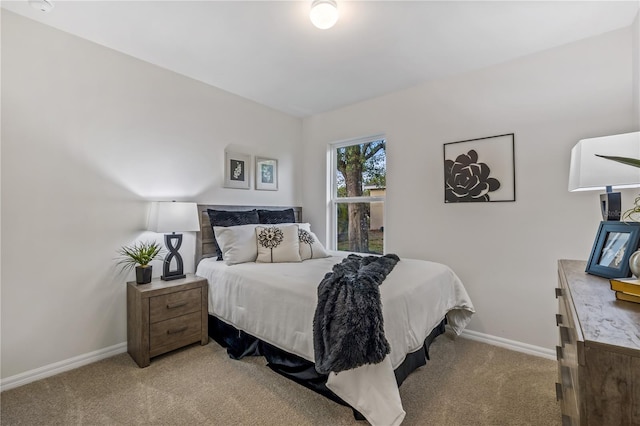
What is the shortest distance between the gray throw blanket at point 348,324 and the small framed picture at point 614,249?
98 cm

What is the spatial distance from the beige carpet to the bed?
0.43 ft

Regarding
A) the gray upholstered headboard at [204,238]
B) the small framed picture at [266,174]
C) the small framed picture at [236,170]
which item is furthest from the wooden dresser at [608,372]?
the small framed picture at [266,174]

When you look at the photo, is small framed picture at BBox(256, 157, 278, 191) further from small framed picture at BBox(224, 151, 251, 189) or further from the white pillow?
the white pillow

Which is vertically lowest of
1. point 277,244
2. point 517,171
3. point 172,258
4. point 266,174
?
point 172,258

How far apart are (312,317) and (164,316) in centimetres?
129

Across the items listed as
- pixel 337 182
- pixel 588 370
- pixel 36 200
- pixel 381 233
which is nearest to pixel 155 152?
pixel 36 200

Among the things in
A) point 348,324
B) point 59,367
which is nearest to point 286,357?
point 348,324

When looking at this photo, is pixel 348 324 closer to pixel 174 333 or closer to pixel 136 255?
pixel 174 333

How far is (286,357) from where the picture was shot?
6.52 feet

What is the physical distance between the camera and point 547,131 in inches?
91.1

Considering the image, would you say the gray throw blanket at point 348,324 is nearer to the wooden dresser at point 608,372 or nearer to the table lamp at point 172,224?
the wooden dresser at point 608,372

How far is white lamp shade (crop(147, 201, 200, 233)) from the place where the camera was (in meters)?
2.35

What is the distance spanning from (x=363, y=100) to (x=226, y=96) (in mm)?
1553

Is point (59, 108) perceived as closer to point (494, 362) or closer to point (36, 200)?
point (36, 200)
